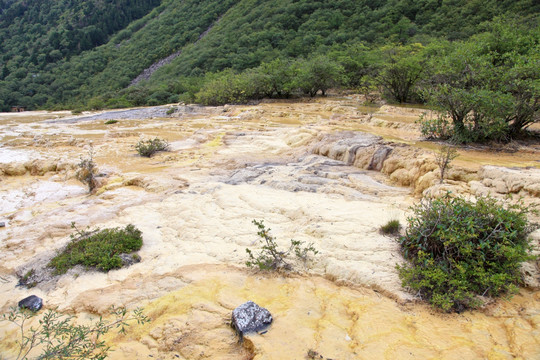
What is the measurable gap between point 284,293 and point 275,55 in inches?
1487

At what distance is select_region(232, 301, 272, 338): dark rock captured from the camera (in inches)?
112

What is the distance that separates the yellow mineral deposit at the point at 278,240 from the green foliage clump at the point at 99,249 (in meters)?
Result: 0.17

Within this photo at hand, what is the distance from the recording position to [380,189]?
6203 mm

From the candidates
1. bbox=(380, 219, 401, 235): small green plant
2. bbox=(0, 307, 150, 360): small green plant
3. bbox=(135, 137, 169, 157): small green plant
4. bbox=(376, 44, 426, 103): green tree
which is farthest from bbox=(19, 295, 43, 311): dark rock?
bbox=(376, 44, 426, 103): green tree

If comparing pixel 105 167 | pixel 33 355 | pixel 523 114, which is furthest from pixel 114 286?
pixel 523 114

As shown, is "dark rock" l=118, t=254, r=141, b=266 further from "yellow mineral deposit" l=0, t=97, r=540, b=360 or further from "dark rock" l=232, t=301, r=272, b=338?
"dark rock" l=232, t=301, r=272, b=338

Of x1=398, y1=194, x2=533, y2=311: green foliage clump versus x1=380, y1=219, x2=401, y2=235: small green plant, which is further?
x1=380, y1=219, x2=401, y2=235: small green plant

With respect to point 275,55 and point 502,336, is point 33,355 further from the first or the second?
point 275,55

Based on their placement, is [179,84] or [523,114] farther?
[179,84]

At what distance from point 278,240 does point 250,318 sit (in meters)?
1.67

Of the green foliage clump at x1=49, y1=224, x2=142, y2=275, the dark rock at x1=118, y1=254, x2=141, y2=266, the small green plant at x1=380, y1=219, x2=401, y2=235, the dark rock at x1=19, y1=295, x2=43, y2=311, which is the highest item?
the small green plant at x1=380, y1=219, x2=401, y2=235

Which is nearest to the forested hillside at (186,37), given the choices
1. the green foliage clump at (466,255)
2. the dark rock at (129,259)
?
the green foliage clump at (466,255)

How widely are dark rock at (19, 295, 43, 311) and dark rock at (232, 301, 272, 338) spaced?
7.75 ft

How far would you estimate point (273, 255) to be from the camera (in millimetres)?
3887
